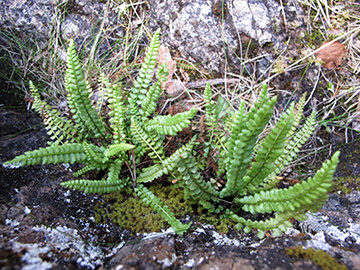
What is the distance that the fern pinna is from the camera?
2314mm

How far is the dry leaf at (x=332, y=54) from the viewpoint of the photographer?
3.47 meters

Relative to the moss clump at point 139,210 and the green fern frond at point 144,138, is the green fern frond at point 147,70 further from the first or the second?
the moss clump at point 139,210

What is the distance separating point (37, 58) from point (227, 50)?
2543 millimetres

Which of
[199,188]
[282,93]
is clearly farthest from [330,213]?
[282,93]

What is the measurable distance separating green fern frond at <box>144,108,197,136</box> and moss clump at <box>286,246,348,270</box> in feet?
4.03

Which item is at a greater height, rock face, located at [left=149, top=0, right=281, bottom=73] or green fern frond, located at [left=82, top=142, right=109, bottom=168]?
rock face, located at [left=149, top=0, right=281, bottom=73]

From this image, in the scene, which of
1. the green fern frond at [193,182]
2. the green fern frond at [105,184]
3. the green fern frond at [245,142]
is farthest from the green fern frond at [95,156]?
the green fern frond at [245,142]

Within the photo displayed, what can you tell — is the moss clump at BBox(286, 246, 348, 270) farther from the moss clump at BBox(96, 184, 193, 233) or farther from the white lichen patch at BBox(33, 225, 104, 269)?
the white lichen patch at BBox(33, 225, 104, 269)

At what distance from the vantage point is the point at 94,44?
3.71 m

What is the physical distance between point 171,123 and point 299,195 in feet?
3.88

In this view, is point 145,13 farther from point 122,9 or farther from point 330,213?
point 330,213

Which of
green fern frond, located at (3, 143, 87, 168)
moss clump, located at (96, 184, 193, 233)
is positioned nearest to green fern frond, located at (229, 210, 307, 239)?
moss clump, located at (96, 184, 193, 233)

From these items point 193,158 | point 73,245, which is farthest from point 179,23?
point 73,245

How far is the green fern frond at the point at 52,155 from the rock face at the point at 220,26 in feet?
6.68
